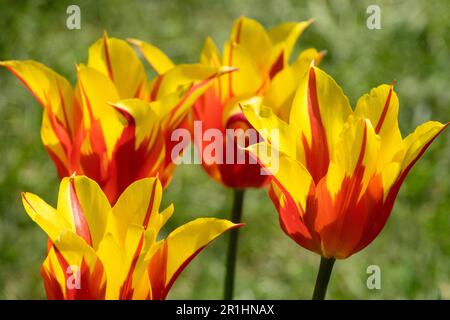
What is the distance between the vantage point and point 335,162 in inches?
36.6

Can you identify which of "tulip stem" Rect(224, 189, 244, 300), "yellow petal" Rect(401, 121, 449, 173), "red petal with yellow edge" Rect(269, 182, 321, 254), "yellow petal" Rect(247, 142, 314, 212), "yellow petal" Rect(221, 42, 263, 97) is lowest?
"tulip stem" Rect(224, 189, 244, 300)

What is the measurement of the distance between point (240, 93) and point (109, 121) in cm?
19

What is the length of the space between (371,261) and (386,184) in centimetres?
119

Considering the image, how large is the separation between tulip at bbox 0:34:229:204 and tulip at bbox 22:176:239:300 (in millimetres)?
113

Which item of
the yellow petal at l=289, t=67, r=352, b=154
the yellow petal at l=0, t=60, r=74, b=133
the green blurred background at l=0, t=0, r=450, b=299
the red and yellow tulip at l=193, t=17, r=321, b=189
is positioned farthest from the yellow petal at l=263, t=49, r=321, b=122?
the green blurred background at l=0, t=0, r=450, b=299

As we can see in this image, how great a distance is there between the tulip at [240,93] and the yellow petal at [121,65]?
79 millimetres

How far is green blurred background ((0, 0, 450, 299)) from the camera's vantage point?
6.61 ft

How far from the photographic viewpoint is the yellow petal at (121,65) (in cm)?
113

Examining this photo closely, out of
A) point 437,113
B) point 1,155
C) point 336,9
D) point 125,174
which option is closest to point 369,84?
point 437,113

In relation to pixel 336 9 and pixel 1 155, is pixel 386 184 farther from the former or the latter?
pixel 336 9

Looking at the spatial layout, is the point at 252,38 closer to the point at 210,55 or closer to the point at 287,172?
the point at 210,55

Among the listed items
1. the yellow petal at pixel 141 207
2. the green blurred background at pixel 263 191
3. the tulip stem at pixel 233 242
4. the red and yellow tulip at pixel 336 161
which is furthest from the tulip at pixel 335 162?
the green blurred background at pixel 263 191

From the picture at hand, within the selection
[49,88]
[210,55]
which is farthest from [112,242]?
[210,55]

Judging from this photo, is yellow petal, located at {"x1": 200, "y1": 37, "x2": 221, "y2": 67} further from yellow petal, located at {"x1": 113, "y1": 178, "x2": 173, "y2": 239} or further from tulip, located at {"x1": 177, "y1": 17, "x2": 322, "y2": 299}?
yellow petal, located at {"x1": 113, "y1": 178, "x2": 173, "y2": 239}
